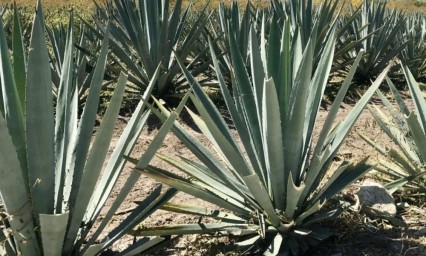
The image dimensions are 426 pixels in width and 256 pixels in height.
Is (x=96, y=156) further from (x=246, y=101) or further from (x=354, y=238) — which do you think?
(x=354, y=238)

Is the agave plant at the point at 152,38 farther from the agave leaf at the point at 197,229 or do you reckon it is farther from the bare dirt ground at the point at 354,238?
the agave leaf at the point at 197,229

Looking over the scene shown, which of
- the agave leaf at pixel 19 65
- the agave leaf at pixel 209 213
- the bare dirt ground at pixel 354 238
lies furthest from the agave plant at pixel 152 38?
the agave leaf at pixel 19 65

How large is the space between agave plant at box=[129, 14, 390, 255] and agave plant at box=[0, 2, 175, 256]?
214mm

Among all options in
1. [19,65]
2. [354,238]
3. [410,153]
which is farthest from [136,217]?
[410,153]

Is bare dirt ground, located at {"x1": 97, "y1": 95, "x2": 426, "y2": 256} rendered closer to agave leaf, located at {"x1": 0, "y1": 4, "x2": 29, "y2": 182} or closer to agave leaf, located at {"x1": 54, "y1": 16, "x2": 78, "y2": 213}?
agave leaf, located at {"x1": 54, "y1": 16, "x2": 78, "y2": 213}

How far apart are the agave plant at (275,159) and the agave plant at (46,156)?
214 millimetres

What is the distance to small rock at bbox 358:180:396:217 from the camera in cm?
234

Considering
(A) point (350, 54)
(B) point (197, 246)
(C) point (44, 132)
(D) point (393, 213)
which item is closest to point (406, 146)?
(D) point (393, 213)

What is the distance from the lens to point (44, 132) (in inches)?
58.1

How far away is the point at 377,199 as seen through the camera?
2.39 meters

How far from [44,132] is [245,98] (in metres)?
0.98

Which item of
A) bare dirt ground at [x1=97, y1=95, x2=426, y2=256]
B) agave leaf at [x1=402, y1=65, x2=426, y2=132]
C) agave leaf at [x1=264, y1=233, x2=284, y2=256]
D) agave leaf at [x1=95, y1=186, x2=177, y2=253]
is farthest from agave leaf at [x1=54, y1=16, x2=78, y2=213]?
agave leaf at [x1=402, y1=65, x2=426, y2=132]

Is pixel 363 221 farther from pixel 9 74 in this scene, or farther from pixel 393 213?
pixel 9 74

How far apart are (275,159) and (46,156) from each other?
2.92 ft
